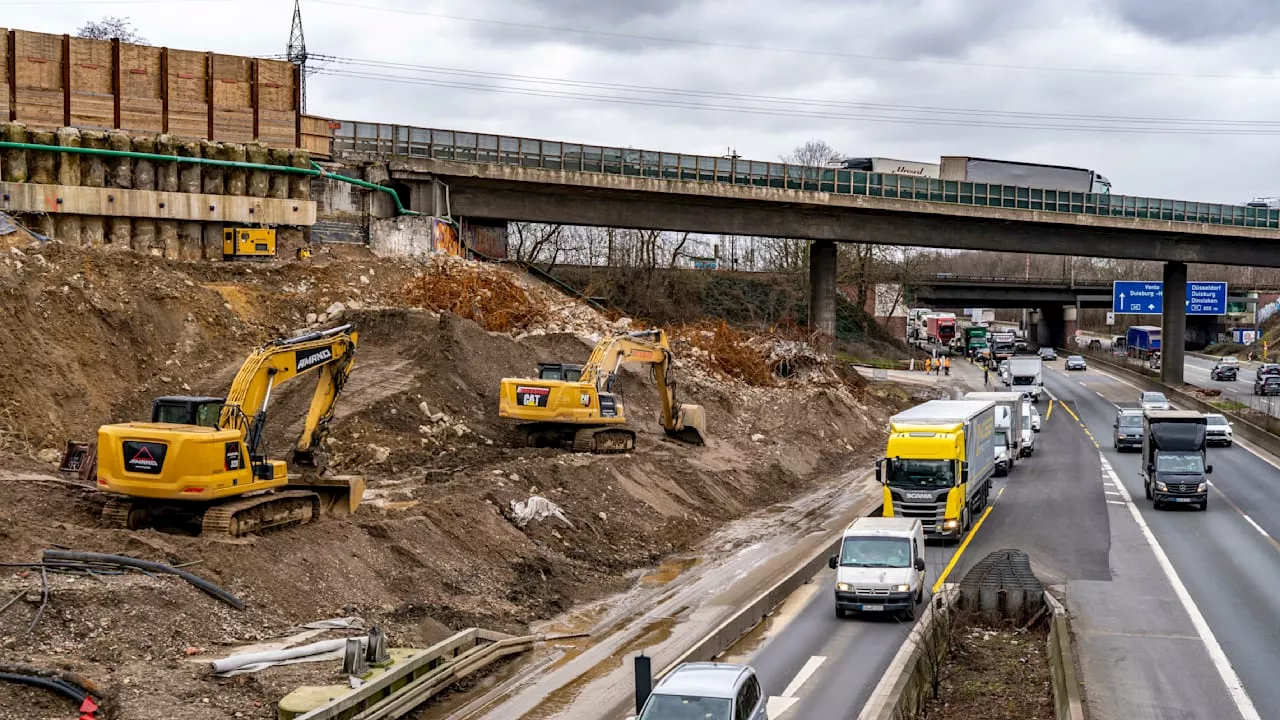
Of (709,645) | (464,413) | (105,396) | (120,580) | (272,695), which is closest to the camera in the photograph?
(272,695)

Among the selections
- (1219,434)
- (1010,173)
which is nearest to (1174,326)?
(1010,173)

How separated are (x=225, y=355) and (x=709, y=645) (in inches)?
968

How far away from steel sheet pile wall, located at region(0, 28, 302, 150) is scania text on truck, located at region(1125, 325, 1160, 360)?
271 ft

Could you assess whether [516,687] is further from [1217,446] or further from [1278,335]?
[1278,335]

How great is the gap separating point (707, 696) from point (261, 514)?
12219mm

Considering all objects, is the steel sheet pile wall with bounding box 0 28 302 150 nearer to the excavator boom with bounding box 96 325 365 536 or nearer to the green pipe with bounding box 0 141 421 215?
the green pipe with bounding box 0 141 421 215

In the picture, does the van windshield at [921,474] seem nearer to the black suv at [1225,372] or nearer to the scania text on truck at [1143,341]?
the black suv at [1225,372]

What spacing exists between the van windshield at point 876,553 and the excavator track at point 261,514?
11196mm

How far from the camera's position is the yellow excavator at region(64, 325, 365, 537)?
22750mm

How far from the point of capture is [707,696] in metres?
15.7

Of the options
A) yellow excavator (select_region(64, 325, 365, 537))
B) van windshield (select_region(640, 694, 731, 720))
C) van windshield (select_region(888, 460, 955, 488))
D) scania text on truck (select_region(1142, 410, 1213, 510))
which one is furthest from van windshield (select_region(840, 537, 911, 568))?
scania text on truck (select_region(1142, 410, 1213, 510))

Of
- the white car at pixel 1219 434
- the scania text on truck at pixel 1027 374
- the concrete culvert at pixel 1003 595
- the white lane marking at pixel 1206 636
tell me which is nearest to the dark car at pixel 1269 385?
the scania text on truck at pixel 1027 374

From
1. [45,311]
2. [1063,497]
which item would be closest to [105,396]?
[45,311]

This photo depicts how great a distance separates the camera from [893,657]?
2272cm
